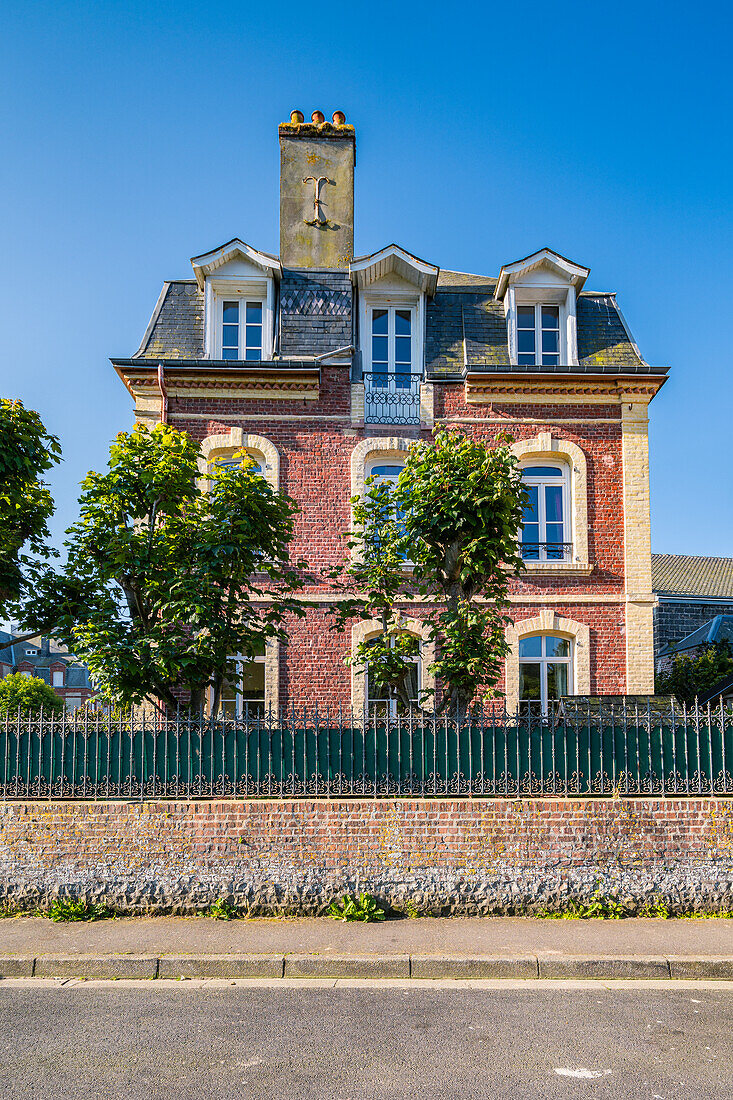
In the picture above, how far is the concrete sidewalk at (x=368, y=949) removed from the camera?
7.31 m

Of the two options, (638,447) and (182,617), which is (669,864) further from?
(638,447)

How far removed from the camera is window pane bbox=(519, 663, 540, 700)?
15.6 m

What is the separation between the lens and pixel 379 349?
654 inches

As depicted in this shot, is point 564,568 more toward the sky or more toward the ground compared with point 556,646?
more toward the sky

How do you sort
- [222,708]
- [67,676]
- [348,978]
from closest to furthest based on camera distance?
[348,978], [222,708], [67,676]

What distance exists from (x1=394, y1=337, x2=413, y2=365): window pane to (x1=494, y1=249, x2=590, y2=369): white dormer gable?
194cm

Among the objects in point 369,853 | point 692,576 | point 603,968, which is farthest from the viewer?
point 692,576

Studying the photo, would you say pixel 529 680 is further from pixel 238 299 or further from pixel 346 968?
pixel 238 299

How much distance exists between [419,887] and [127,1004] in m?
3.42

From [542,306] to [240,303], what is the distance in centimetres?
601

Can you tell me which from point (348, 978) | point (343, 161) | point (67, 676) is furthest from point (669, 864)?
point (67, 676)

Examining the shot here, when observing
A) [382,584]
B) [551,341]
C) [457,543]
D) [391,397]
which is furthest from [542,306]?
[382,584]

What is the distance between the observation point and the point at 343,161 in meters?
17.6

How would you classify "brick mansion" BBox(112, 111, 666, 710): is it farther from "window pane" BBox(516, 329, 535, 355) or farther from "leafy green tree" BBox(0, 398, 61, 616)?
"leafy green tree" BBox(0, 398, 61, 616)
